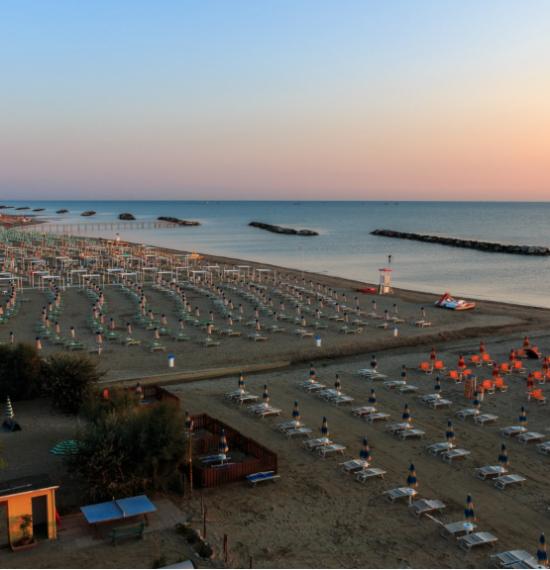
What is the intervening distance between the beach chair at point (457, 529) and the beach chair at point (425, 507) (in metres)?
0.65

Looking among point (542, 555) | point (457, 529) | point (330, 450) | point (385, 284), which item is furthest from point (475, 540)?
point (385, 284)

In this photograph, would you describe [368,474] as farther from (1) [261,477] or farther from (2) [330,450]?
(1) [261,477]

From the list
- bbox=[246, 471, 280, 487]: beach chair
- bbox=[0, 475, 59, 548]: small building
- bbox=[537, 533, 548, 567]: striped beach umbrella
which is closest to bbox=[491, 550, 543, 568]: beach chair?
bbox=[537, 533, 548, 567]: striped beach umbrella

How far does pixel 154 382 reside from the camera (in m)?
19.8

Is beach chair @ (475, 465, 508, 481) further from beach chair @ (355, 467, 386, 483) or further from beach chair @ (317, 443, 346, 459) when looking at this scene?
beach chair @ (317, 443, 346, 459)

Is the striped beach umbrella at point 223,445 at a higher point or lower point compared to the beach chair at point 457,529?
higher

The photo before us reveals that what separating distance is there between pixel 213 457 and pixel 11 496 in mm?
4402

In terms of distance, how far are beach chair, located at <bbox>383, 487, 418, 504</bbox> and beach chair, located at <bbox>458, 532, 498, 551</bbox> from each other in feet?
5.00

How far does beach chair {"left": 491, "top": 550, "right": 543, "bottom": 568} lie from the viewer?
9492 millimetres

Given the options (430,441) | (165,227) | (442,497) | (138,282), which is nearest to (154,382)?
(430,441)

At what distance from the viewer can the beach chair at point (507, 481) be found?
41.1 feet

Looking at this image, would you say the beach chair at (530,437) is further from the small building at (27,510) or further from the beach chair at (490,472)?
the small building at (27,510)

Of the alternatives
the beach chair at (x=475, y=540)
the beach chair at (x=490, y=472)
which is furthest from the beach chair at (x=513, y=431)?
the beach chair at (x=475, y=540)

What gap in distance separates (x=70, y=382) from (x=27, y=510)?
260 inches
